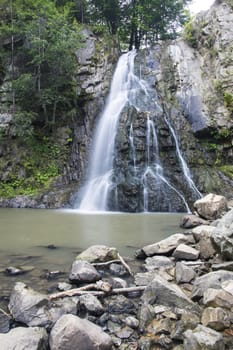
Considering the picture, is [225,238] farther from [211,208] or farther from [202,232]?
[211,208]

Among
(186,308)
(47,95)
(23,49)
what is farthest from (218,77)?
(186,308)

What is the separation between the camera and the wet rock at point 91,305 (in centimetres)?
338

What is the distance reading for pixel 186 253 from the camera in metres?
5.12

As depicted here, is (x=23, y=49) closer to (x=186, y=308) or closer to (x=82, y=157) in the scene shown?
(x=82, y=157)

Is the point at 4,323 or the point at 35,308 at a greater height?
the point at 35,308

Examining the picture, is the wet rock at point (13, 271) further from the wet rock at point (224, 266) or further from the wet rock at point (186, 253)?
the wet rock at point (224, 266)

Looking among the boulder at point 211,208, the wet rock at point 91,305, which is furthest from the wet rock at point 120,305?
the boulder at point 211,208

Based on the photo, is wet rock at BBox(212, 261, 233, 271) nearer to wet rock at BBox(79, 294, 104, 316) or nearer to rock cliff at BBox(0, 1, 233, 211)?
wet rock at BBox(79, 294, 104, 316)

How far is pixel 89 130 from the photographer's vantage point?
15977mm

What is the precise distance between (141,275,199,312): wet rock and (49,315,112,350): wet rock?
0.86m

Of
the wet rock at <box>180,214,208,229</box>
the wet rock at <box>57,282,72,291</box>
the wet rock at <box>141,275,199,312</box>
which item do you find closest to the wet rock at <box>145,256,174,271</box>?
the wet rock at <box>141,275,199,312</box>

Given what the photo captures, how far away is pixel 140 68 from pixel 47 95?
5855 mm

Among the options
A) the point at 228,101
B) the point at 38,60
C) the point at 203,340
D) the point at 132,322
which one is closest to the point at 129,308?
the point at 132,322

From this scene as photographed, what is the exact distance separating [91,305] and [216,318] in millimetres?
1272
